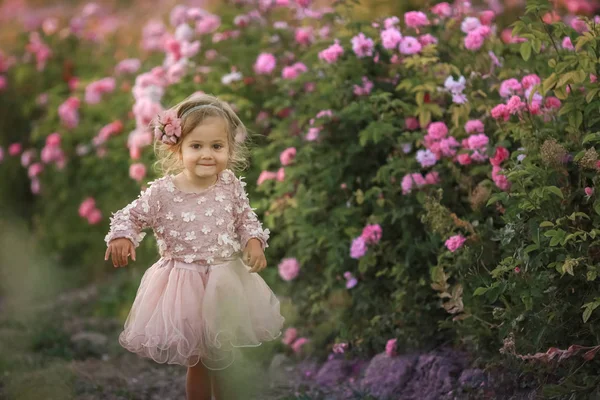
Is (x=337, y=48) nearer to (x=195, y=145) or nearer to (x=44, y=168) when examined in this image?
(x=195, y=145)

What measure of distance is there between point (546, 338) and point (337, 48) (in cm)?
209

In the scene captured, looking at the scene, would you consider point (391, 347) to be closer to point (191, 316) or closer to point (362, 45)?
point (191, 316)

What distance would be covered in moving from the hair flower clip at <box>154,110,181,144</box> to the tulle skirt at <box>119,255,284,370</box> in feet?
1.58

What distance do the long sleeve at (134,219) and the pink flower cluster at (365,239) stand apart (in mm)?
1447

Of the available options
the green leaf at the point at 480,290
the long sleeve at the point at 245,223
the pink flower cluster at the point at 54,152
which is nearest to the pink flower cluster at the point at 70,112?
the pink flower cluster at the point at 54,152

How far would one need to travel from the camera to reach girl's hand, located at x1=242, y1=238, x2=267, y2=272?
12.1ft

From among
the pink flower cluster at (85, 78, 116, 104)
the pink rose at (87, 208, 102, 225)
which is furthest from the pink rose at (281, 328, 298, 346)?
the pink flower cluster at (85, 78, 116, 104)

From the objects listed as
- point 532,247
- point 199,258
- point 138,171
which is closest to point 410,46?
point 532,247

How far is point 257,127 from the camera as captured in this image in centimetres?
614

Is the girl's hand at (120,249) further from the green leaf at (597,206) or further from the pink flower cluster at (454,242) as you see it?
the green leaf at (597,206)

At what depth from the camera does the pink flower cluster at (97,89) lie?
26.7ft

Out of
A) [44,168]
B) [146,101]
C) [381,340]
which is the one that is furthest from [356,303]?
[44,168]

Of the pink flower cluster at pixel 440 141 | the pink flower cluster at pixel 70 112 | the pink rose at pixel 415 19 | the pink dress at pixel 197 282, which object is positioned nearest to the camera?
the pink dress at pixel 197 282

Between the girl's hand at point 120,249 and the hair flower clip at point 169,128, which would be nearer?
the girl's hand at point 120,249
